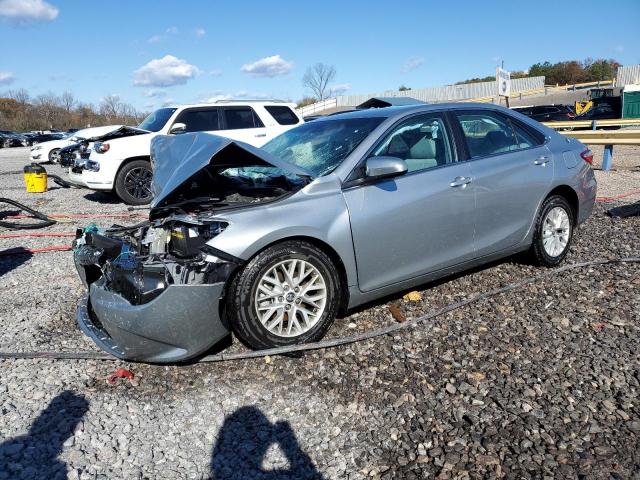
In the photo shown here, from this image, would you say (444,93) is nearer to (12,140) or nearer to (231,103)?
(12,140)

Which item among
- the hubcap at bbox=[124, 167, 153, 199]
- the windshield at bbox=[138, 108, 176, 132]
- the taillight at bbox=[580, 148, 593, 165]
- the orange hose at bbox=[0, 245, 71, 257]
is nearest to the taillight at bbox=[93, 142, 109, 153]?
the hubcap at bbox=[124, 167, 153, 199]

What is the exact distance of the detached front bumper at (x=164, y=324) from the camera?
299 cm

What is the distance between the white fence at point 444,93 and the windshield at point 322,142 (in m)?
47.4

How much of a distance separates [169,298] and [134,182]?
758 centimetres

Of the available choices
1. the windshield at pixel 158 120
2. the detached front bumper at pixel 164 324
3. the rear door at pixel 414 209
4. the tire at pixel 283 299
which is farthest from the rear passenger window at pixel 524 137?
the windshield at pixel 158 120

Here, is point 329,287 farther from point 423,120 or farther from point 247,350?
point 423,120

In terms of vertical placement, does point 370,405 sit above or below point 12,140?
below

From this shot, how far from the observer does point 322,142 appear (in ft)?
13.8

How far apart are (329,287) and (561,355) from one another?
5.11 ft

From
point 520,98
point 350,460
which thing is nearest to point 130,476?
point 350,460

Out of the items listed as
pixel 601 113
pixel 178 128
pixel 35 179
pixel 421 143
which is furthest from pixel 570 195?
pixel 601 113

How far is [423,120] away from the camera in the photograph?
13.7 ft

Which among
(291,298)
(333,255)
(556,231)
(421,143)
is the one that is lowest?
(556,231)

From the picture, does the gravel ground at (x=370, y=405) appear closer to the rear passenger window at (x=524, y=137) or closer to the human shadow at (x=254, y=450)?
the human shadow at (x=254, y=450)
